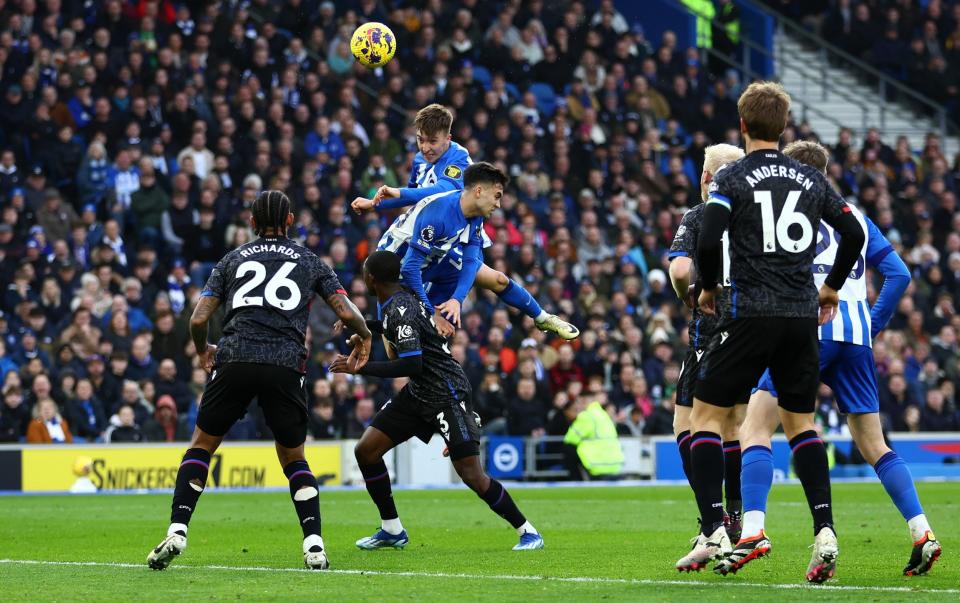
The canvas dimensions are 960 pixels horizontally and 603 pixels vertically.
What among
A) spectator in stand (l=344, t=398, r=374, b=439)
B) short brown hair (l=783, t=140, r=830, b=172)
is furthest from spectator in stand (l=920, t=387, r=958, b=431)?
short brown hair (l=783, t=140, r=830, b=172)

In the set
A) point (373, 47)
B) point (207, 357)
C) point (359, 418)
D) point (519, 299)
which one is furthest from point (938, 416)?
point (207, 357)

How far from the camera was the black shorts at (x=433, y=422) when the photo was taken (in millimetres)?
10422

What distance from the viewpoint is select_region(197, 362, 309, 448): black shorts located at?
8953 mm

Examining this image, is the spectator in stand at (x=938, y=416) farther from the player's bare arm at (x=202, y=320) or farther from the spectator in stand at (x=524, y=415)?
the player's bare arm at (x=202, y=320)

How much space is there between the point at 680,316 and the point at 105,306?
949 cm

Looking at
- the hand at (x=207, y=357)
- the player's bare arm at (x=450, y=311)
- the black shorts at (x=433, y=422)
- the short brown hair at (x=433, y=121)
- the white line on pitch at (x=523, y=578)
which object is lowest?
the white line on pitch at (x=523, y=578)

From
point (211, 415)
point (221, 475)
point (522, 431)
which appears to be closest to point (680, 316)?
point (522, 431)

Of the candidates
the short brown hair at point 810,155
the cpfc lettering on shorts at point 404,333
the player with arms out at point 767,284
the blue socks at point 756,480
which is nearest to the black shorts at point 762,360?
the player with arms out at point 767,284

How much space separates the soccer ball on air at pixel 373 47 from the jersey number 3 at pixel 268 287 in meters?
4.97

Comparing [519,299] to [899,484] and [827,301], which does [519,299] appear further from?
[827,301]

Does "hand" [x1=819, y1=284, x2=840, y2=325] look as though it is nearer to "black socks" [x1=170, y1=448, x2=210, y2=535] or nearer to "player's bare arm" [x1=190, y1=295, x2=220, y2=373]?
"player's bare arm" [x1=190, y1=295, x2=220, y2=373]

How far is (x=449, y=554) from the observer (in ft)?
33.4

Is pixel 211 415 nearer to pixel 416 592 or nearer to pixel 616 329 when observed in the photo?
pixel 416 592

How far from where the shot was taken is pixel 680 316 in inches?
1005
